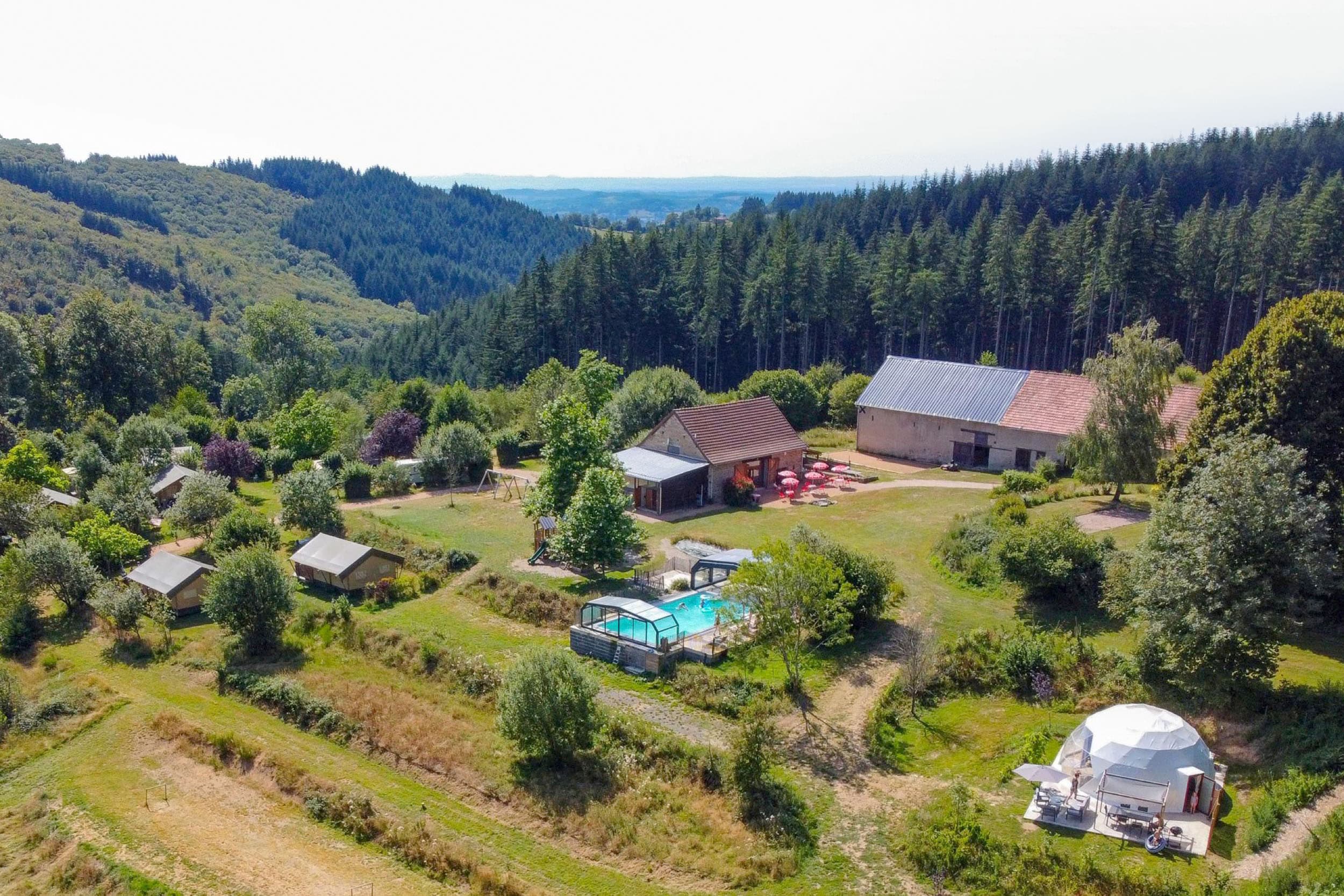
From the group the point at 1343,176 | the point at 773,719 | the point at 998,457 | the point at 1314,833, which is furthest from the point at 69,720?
the point at 1343,176

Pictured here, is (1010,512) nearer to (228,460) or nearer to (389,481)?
(389,481)

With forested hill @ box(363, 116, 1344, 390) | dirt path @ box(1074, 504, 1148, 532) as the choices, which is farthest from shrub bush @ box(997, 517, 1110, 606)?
forested hill @ box(363, 116, 1344, 390)

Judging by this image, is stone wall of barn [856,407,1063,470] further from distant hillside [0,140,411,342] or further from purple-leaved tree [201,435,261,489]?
distant hillside [0,140,411,342]

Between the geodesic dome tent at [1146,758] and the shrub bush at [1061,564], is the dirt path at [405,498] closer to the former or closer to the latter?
the shrub bush at [1061,564]

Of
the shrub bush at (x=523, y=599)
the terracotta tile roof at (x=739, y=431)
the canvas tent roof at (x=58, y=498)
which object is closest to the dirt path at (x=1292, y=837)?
the shrub bush at (x=523, y=599)

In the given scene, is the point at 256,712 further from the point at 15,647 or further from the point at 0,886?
the point at 15,647

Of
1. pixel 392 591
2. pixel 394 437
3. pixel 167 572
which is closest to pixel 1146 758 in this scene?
pixel 392 591
